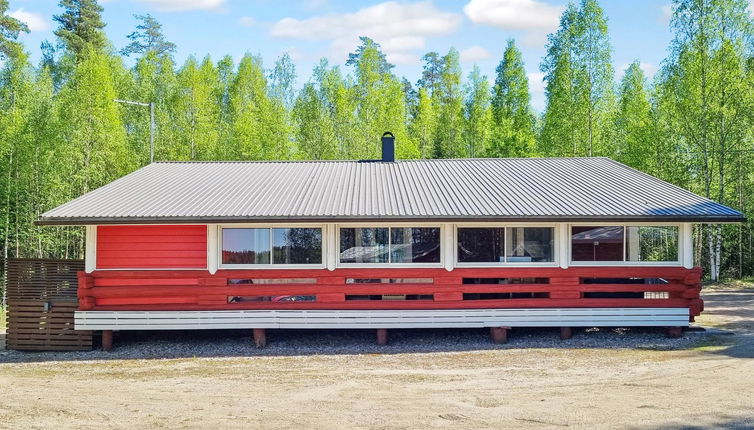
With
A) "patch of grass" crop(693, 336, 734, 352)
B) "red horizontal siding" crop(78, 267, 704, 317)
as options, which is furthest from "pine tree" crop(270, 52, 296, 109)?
"patch of grass" crop(693, 336, 734, 352)

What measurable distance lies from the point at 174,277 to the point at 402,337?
446 centimetres

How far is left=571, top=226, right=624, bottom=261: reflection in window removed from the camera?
12.0 metres

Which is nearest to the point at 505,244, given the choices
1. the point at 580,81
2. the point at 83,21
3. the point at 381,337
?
the point at 381,337

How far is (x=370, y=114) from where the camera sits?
93.8ft

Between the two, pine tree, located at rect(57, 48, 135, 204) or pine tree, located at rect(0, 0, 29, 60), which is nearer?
pine tree, located at rect(57, 48, 135, 204)

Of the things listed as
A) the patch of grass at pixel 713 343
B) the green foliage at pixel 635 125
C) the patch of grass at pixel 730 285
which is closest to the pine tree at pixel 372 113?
the green foliage at pixel 635 125

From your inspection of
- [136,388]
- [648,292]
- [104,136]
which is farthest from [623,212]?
[104,136]

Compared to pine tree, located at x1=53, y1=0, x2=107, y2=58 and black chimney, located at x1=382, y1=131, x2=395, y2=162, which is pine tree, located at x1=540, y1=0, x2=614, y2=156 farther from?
pine tree, located at x1=53, y1=0, x2=107, y2=58

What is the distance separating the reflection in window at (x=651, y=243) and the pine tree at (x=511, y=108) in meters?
15.9

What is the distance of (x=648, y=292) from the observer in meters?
12.1

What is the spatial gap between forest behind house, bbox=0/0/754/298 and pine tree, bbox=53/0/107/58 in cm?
10

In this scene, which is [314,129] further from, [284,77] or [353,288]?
[353,288]

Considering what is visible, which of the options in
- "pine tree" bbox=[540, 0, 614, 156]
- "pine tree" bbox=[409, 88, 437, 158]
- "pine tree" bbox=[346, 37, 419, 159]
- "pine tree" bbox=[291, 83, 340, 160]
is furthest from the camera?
"pine tree" bbox=[409, 88, 437, 158]

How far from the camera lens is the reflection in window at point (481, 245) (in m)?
11.9
